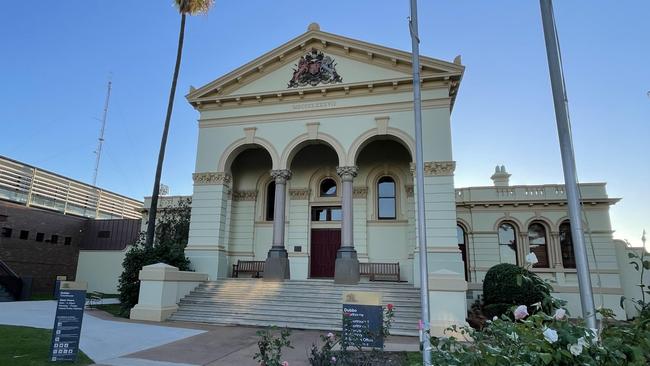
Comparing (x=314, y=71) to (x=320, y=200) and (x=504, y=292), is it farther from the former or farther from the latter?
(x=504, y=292)

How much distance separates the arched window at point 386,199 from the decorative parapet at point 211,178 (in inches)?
315

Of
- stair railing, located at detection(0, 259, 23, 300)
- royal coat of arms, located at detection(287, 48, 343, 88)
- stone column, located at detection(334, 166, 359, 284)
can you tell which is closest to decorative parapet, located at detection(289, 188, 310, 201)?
stone column, located at detection(334, 166, 359, 284)

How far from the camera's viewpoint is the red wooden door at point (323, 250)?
2091cm

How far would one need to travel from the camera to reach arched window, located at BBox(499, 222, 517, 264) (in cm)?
2316

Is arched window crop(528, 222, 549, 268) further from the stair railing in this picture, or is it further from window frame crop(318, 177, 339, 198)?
the stair railing

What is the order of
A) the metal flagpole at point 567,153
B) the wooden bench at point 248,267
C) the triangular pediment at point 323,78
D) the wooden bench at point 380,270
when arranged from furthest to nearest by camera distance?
the wooden bench at point 248,267 < the wooden bench at point 380,270 < the triangular pediment at point 323,78 < the metal flagpole at point 567,153

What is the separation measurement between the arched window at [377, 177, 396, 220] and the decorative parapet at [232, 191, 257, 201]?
686 cm

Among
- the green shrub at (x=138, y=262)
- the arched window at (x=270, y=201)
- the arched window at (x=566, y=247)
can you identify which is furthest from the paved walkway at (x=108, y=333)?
the arched window at (x=566, y=247)

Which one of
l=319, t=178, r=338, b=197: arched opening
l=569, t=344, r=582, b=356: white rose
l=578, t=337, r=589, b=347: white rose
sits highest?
l=319, t=178, r=338, b=197: arched opening

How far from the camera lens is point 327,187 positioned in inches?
872

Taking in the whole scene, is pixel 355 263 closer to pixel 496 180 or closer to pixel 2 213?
pixel 496 180

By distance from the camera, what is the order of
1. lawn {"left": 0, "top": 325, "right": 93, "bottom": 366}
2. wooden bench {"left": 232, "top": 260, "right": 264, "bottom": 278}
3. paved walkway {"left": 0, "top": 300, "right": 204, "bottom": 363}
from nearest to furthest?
1. lawn {"left": 0, "top": 325, "right": 93, "bottom": 366}
2. paved walkway {"left": 0, "top": 300, "right": 204, "bottom": 363}
3. wooden bench {"left": 232, "top": 260, "right": 264, "bottom": 278}

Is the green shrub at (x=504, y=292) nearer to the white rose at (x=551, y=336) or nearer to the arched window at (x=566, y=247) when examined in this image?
the arched window at (x=566, y=247)

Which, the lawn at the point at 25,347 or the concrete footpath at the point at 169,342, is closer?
the lawn at the point at 25,347
